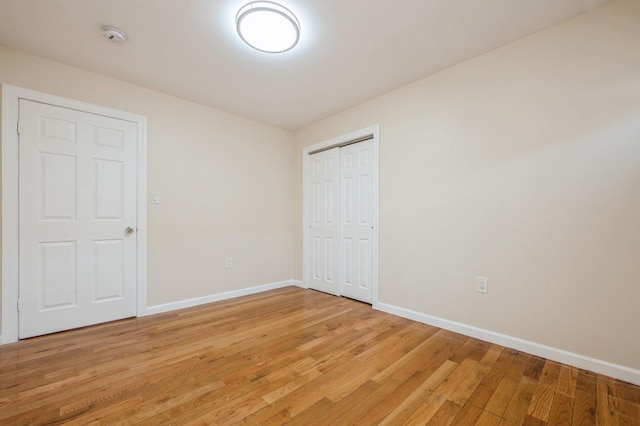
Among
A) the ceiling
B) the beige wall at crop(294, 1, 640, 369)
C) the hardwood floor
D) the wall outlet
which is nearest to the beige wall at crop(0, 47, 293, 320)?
the ceiling

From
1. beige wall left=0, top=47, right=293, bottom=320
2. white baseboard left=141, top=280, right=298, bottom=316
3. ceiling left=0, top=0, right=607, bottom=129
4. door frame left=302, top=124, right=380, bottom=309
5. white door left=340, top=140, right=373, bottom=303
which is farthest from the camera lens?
white door left=340, top=140, right=373, bottom=303

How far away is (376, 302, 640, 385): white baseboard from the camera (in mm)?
1707

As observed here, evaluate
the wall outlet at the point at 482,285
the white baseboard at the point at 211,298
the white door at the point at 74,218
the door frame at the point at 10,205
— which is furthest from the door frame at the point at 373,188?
the door frame at the point at 10,205

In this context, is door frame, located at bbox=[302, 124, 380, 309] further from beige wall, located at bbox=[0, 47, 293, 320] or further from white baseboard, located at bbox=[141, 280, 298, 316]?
white baseboard, located at bbox=[141, 280, 298, 316]

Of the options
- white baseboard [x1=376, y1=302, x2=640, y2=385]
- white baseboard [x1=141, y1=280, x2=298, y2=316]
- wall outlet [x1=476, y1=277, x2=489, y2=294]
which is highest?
wall outlet [x1=476, y1=277, x2=489, y2=294]

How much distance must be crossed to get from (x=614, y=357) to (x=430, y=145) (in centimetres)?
204

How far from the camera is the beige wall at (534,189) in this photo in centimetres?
174

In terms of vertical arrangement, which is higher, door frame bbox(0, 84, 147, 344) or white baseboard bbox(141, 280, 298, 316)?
door frame bbox(0, 84, 147, 344)

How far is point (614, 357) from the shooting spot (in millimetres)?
1736

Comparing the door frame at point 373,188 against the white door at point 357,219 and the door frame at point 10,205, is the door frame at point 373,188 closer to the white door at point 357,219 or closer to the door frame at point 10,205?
the white door at point 357,219

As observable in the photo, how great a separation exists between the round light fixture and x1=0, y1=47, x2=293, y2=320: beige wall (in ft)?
5.22

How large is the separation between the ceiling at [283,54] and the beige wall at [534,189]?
0.88 ft

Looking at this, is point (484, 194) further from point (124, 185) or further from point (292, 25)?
point (124, 185)

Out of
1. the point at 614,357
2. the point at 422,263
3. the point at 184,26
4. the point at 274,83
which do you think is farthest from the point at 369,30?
the point at 614,357
